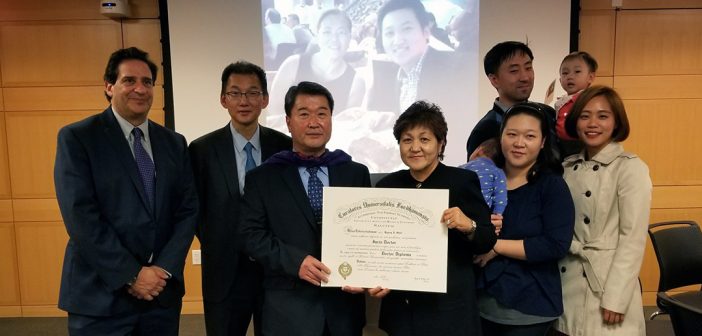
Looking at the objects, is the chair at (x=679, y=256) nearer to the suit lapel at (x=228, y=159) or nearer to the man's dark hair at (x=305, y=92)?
the man's dark hair at (x=305, y=92)

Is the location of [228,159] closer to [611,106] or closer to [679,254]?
[611,106]

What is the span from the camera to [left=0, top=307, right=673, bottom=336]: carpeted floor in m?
3.64

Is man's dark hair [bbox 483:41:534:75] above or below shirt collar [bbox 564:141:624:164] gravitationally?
above

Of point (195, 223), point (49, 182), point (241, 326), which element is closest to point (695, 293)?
point (241, 326)

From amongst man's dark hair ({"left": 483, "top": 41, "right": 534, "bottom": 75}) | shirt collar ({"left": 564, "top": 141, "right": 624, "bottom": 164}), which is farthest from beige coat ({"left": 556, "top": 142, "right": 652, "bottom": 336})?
man's dark hair ({"left": 483, "top": 41, "right": 534, "bottom": 75})

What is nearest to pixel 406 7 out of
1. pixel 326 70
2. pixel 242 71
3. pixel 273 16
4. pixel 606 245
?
pixel 326 70

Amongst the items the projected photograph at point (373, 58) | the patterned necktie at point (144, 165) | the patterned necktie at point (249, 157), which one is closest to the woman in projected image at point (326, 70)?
the projected photograph at point (373, 58)

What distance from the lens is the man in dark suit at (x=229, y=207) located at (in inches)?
82.0

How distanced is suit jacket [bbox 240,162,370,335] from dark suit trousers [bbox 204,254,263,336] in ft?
1.42

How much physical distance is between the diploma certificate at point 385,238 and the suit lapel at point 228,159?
2.39ft

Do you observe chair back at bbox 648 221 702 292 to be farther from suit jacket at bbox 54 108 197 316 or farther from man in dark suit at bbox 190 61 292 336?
suit jacket at bbox 54 108 197 316

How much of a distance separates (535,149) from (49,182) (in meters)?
4.25

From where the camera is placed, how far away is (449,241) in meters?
1.58

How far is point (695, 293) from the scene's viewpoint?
2.53 m
